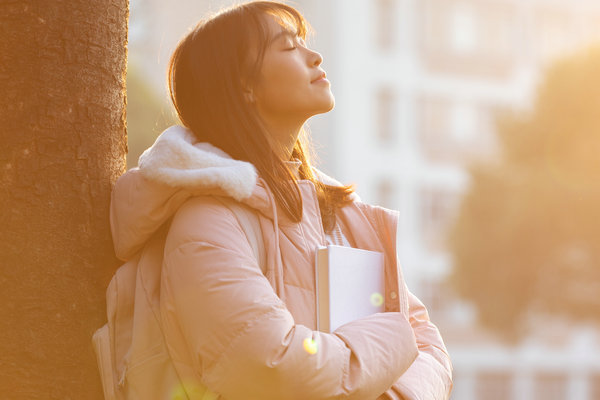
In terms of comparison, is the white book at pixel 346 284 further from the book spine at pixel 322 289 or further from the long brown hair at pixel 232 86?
the long brown hair at pixel 232 86

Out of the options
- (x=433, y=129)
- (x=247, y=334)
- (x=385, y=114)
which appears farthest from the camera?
(x=433, y=129)

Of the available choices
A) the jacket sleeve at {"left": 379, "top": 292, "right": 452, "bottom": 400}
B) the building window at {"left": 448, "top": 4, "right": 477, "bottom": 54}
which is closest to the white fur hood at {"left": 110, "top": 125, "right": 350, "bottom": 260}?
the jacket sleeve at {"left": 379, "top": 292, "right": 452, "bottom": 400}

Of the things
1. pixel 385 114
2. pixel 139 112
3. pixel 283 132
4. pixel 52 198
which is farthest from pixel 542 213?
pixel 52 198

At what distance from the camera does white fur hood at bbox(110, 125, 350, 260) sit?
2473 millimetres

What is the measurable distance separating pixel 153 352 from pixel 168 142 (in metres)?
0.58

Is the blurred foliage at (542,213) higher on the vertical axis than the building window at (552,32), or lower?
lower

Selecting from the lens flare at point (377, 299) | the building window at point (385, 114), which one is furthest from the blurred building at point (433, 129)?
the lens flare at point (377, 299)

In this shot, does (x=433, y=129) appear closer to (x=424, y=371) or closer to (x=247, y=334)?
(x=424, y=371)

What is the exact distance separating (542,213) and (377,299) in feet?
59.0

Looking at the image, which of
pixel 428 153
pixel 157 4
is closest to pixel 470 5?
pixel 428 153

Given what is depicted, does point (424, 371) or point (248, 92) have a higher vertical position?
point (248, 92)

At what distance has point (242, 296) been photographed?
2301mm

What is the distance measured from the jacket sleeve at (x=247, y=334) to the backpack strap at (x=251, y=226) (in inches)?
1.4

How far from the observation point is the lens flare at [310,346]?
2.30 m
